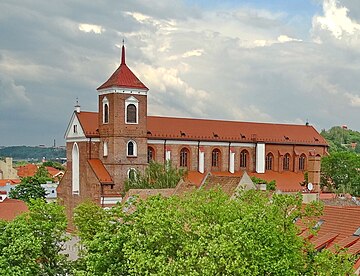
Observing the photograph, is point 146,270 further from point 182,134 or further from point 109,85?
point 182,134

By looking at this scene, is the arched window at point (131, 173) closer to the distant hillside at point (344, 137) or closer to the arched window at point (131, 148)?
the arched window at point (131, 148)

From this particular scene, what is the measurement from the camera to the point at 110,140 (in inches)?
2606

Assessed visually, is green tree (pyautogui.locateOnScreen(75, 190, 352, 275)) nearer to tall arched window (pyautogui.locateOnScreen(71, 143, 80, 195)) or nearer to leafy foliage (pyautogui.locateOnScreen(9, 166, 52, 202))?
tall arched window (pyautogui.locateOnScreen(71, 143, 80, 195))

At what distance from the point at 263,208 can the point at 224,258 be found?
12.7ft

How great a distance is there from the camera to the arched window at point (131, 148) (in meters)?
67.1

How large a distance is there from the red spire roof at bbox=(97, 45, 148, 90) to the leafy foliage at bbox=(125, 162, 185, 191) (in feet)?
29.8

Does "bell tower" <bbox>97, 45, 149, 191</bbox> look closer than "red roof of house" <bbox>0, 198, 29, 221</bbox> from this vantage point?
No

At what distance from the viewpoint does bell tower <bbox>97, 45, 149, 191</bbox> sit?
65938 mm

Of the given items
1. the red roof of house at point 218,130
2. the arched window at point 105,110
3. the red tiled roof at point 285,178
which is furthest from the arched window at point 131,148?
the red tiled roof at point 285,178

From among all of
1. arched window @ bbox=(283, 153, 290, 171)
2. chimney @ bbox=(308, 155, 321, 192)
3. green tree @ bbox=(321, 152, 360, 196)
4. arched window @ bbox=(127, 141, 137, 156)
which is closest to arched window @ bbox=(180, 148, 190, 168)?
arched window @ bbox=(127, 141, 137, 156)

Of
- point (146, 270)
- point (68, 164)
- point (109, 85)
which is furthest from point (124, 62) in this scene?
point (146, 270)

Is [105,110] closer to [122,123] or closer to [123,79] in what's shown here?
[122,123]

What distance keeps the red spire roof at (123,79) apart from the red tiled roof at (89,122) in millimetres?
3821

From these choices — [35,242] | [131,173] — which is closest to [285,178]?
[131,173]
